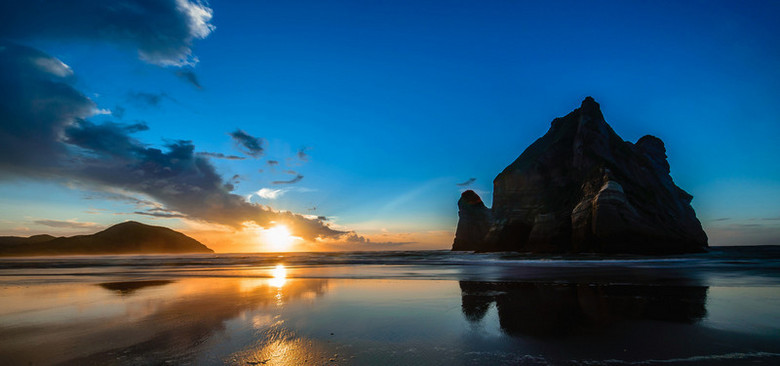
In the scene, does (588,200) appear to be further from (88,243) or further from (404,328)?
(88,243)

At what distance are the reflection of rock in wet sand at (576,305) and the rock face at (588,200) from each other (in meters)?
38.1

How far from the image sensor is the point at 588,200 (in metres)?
49.8

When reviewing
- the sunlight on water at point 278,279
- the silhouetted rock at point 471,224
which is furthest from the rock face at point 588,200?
the sunlight on water at point 278,279

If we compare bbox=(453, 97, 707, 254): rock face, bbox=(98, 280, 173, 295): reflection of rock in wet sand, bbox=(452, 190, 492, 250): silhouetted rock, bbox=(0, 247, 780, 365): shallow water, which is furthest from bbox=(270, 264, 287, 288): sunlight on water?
bbox=(452, 190, 492, 250): silhouetted rock

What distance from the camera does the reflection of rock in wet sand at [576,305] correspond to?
6625mm

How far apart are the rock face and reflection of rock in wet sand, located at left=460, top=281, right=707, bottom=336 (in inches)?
1501

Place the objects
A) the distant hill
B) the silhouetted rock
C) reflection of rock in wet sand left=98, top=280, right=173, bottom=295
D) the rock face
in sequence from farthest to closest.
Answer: the distant hill
the silhouetted rock
the rock face
reflection of rock in wet sand left=98, top=280, right=173, bottom=295

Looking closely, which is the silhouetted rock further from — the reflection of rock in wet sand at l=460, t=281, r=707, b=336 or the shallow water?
the shallow water

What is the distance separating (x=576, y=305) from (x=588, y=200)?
48.2 meters

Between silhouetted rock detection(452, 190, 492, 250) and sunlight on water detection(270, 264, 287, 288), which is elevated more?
silhouetted rock detection(452, 190, 492, 250)

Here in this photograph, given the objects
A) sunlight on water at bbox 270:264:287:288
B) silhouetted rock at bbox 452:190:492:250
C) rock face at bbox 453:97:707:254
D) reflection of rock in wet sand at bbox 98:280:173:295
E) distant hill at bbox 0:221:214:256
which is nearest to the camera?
reflection of rock in wet sand at bbox 98:280:173:295

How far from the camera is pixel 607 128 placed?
65.8 m

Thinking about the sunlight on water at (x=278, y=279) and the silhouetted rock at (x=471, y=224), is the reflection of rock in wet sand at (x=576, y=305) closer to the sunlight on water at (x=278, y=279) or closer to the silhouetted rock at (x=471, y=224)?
the sunlight on water at (x=278, y=279)

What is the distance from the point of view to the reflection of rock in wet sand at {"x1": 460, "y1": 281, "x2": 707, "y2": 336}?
662 centimetres
